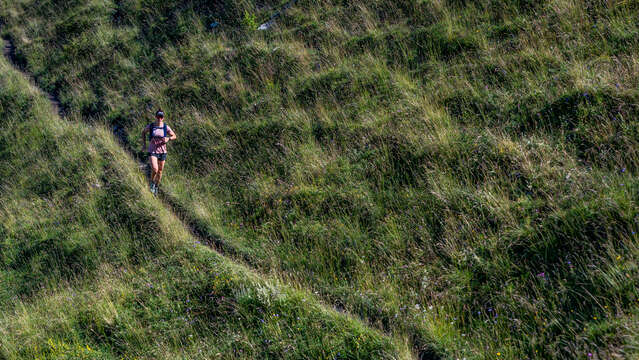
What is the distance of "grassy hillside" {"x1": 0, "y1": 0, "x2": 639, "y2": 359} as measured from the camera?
17.9 ft

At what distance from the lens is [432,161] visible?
8.05 meters

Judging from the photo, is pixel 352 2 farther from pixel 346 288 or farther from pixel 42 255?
pixel 42 255

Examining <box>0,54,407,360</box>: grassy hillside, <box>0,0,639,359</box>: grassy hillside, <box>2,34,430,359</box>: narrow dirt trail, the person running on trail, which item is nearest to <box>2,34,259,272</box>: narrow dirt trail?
<box>2,34,430,359</box>: narrow dirt trail

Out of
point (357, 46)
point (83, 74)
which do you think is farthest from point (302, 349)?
point (83, 74)

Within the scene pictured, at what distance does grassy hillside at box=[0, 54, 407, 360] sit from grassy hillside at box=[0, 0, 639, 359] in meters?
0.62

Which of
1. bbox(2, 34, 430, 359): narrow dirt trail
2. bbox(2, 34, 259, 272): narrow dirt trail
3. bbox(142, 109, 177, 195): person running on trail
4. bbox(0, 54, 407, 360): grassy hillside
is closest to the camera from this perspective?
bbox(0, 54, 407, 360): grassy hillside

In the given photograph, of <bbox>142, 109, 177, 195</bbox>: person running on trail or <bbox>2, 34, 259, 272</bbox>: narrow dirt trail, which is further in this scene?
<bbox>142, 109, 177, 195</bbox>: person running on trail

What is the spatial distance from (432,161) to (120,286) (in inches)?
251

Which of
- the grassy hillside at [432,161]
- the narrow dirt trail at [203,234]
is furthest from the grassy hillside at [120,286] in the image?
the grassy hillside at [432,161]

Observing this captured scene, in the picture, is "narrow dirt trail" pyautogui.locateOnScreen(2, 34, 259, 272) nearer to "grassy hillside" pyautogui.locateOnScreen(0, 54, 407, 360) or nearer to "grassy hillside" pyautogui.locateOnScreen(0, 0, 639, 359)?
"grassy hillside" pyautogui.locateOnScreen(0, 0, 639, 359)

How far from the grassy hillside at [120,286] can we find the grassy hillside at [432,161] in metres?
0.62

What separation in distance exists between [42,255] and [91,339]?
4274 millimetres

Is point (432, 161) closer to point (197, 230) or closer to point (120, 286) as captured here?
point (197, 230)

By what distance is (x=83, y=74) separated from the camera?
1719 centimetres
